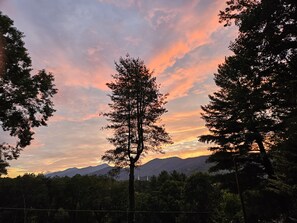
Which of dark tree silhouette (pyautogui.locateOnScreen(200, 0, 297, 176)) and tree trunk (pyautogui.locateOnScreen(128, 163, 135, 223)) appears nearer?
dark tree silhouette (pyautogui.locateOnScreen(200, 0, 297, 176))

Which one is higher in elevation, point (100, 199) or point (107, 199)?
point (100, 199)

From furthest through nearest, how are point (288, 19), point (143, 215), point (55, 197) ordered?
point (55, 197)
point (143, 215)
point (288, 19)

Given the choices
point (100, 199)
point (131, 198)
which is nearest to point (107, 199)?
point (100, 199)

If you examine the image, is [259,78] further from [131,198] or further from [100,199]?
[100,199]

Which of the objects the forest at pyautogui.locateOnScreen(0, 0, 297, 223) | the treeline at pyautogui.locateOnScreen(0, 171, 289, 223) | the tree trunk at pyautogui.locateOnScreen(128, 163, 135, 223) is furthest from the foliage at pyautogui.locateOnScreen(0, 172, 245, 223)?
the tree trunk at pyautogui.locateOnScreen(128, 163, 135, 223)

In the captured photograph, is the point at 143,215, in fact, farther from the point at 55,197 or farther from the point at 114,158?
the point at 114,158

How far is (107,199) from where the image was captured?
63344 millimetres

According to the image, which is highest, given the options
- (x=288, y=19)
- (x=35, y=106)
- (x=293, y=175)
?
(x=288, y=19)

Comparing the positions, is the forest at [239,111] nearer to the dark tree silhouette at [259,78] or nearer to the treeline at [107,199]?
the dark tree silhouette at [259,78]

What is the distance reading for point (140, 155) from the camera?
21938 mm

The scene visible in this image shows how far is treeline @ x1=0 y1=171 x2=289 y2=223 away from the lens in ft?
168

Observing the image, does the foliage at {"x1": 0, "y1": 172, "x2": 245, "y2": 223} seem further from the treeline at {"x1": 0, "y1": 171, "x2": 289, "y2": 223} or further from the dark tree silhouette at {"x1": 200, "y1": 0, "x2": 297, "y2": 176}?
the dark tree silhouette at {"x1": 200, "y1": 0, "x2": 297, "y2": 176}

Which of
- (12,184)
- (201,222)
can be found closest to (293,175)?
(201,222)

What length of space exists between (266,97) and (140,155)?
11.1 meters
